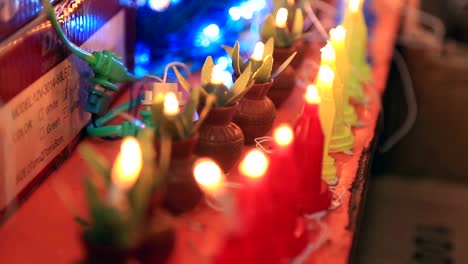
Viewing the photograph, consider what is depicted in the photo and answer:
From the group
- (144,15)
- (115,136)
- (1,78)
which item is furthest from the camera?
(144,15)

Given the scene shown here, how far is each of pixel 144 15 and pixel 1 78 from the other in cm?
49

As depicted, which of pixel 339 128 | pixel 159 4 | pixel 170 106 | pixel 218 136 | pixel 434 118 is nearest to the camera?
pixel 170 106

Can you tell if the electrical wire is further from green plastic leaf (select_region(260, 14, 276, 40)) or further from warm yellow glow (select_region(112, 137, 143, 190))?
warm yellow glow (select_region(112, 137, 143, 190))

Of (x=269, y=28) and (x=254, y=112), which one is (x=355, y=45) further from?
(x=254, y=112)

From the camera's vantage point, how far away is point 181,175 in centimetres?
81

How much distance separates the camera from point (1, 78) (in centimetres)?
80

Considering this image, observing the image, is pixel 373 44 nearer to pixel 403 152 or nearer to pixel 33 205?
pixel 403 152

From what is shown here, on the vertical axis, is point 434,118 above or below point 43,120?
below

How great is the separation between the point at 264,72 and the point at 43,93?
1.01 feet

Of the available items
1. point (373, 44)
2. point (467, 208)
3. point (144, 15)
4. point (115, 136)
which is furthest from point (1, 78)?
point (467, 208)

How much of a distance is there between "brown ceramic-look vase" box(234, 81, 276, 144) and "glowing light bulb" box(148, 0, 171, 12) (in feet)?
1.10

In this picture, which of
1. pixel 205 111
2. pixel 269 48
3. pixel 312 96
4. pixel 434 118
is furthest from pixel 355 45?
pixel 434 118

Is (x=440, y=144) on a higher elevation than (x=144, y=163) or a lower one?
lower

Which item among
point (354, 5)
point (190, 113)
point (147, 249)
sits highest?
point (354, 5)
